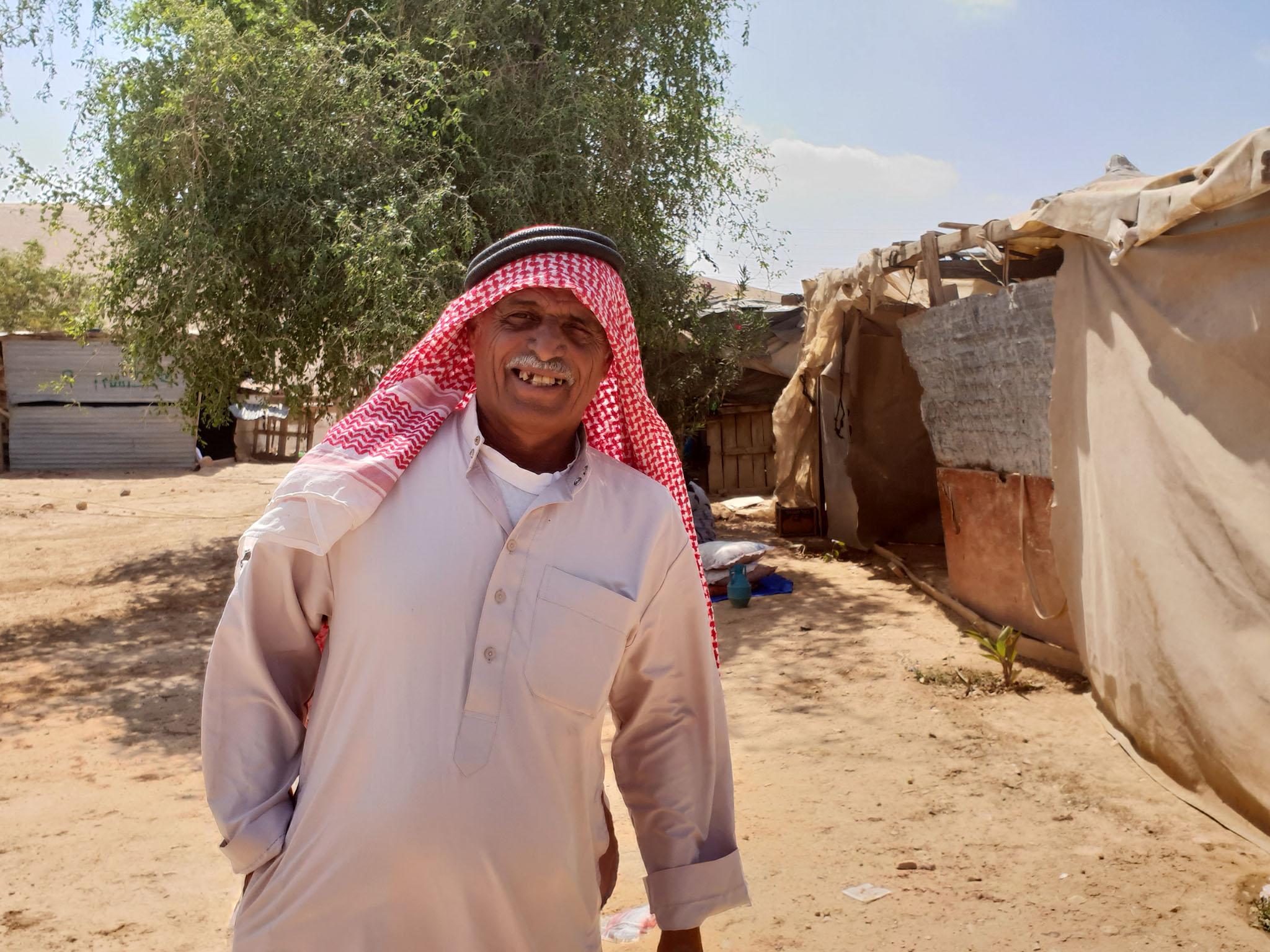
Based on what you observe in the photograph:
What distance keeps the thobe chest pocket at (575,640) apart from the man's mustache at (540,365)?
349 mm

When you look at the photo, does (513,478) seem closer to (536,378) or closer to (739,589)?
(536,378)

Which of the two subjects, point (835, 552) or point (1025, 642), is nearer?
point (1025, 642)

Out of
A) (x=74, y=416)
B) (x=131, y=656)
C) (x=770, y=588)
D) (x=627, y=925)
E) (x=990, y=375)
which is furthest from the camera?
(x=74, y=416)

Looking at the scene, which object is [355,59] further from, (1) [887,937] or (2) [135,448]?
(2) [135,448]

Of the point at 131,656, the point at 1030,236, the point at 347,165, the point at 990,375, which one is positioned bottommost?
the point at 131,656

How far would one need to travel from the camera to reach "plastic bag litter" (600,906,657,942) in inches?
122

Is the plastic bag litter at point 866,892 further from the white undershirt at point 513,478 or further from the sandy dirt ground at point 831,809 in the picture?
the white undershirt at point 513,478

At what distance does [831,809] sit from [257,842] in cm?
302

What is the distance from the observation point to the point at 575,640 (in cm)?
155

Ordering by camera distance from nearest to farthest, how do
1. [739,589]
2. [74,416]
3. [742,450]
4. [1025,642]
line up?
[1025,642]
[739,589]
[742,450]
[74,416]

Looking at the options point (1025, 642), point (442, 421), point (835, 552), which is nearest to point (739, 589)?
point (835, 552)

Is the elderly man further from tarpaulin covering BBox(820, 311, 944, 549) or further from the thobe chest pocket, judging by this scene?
tarpaulin covering BBox(820, 311, 944, 549)

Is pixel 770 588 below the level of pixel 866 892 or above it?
above

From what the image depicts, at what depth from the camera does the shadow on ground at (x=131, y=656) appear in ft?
18.9
